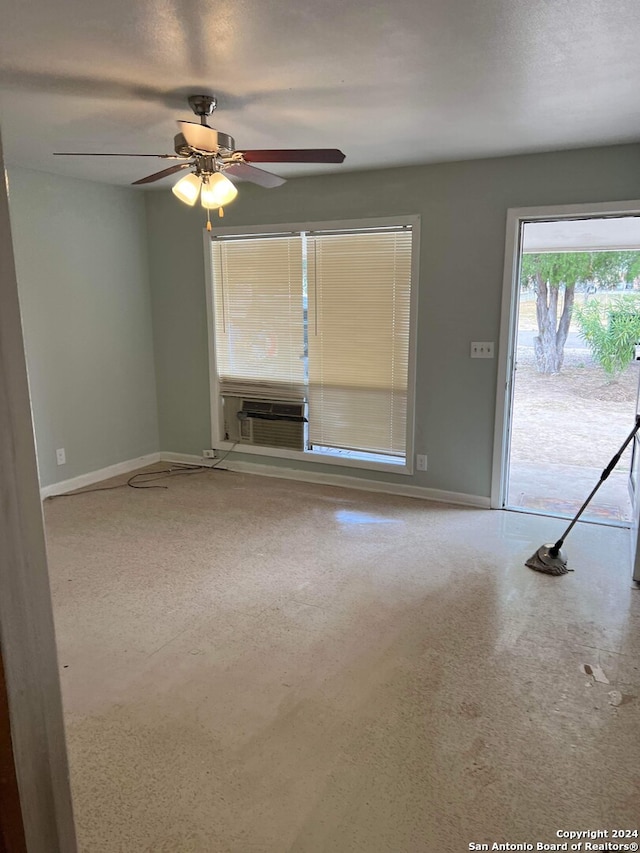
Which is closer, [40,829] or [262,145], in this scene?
[40,829]

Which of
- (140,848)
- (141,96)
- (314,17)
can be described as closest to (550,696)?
(140,848)

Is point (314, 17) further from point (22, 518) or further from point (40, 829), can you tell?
point (40, 829)

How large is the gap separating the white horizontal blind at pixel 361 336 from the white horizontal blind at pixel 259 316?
0.16 m

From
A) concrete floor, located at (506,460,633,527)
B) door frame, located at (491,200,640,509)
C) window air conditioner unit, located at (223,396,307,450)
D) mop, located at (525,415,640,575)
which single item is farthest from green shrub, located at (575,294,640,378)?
window air conditioner unit, located at (223,396,307,450)

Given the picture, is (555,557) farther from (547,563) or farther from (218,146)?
(218,146)

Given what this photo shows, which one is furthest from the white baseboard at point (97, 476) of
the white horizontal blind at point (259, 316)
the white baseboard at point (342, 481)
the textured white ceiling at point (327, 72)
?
the textured white ceiling at point (327, 72)

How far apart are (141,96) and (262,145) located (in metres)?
1.03

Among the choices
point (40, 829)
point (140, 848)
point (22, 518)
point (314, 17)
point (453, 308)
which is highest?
point (314, 17)

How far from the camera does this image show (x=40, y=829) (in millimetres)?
658

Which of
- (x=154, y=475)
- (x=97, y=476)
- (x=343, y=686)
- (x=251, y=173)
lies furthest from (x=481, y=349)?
(x=97, y=476)

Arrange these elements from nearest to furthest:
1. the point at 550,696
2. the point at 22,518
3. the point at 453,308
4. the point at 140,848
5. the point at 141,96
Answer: the point at 22,518
the point at 140,848
the point at 550,696
the point at 141,96
the point at 453,308

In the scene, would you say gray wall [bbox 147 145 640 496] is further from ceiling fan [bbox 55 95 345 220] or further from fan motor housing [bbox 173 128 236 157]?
fan motor housing [bbox 173 128 236 157]

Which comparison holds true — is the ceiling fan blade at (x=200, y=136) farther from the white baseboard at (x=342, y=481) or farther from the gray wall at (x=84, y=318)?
the white baseboard at (x=342, y=481)

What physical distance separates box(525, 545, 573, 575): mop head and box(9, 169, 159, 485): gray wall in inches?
138
